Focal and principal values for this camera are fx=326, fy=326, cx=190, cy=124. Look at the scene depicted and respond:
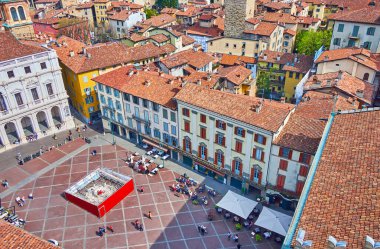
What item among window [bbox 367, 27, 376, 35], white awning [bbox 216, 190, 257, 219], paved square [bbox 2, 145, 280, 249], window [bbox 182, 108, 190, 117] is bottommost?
paved square [bbox 2, 145, 280, 249]

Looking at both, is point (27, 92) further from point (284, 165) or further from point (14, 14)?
point (284, 165)

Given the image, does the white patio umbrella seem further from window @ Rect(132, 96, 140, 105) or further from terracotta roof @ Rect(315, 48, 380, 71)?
terracotta roof @ Rect(315, 48, 380, 71)

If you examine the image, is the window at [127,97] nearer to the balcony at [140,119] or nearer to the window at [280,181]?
the balcony at [140,119]

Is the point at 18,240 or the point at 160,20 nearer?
the point at 18,240

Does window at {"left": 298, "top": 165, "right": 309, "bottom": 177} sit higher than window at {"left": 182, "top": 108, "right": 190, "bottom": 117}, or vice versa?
window at {"left": 182, "top": 108, "right": 190, "bottom": 117}

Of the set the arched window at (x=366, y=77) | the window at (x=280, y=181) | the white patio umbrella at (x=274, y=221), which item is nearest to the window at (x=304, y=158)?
the window at (x=280, y=181)

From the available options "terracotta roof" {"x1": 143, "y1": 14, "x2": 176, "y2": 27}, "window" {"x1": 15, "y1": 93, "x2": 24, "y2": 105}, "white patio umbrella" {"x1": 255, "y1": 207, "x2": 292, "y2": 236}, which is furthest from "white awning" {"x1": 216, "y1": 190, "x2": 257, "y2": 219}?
"terracotta roof" {"x1": 143, "y1": 14, "x2": 176, "y2": 27}

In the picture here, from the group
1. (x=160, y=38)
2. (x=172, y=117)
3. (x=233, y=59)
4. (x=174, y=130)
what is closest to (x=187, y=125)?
(x=172, y=117)
